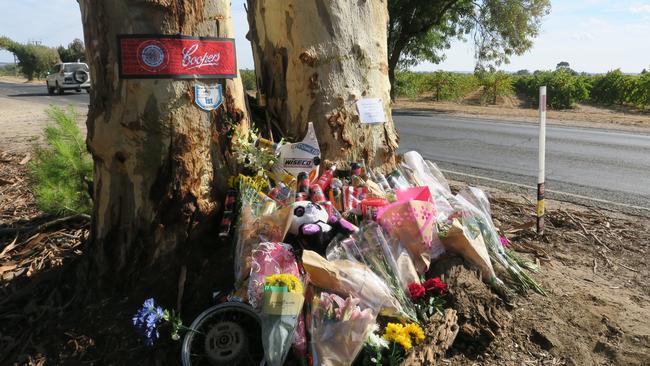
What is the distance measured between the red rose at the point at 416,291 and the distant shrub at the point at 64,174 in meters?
2.77

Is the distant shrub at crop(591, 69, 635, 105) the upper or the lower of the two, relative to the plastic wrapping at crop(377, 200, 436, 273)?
upper

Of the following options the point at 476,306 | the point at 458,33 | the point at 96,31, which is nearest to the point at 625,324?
the point at 476,306

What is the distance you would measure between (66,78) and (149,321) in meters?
31.7

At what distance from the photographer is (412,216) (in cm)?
293

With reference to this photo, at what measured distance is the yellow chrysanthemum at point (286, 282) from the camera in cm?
236

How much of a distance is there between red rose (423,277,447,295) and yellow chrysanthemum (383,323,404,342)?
1.44 feet

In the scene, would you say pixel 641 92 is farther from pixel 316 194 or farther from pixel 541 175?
pixel 316 194

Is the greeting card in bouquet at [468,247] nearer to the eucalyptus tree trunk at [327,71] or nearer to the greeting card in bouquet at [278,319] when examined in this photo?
the eucalyptus tree trunk at [327,71]

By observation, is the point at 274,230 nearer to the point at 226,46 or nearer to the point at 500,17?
the point at 226,46

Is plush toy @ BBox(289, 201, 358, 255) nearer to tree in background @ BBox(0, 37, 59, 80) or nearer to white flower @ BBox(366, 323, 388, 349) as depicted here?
white flower @ BBox(366, 323, 388, 349)

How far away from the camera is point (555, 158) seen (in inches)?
372

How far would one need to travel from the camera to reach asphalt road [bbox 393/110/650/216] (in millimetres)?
6844

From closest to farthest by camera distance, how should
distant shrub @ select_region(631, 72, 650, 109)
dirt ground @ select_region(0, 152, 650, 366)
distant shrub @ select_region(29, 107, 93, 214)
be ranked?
1. dirt ground @ select_region(0, 152, 650, 366)
2. distant shrub @ select_region(29, 107, 93, 214)
3. distant shrub @ select_region(631, 72, 650, 109)

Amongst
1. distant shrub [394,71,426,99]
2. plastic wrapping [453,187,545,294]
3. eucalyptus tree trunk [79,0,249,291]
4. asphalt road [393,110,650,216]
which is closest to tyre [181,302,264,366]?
eucalyptus tree trunk [79,0,249,291]
